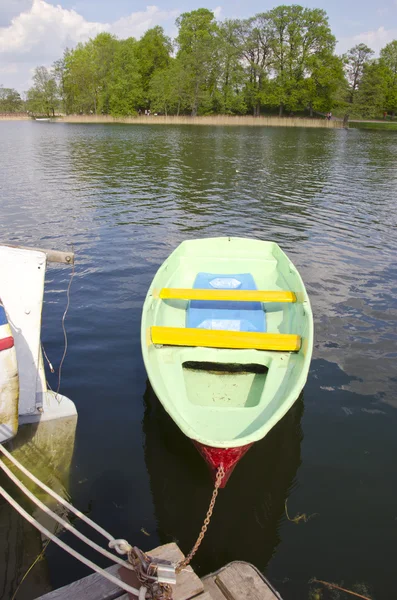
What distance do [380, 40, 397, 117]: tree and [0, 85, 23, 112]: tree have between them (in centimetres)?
11870

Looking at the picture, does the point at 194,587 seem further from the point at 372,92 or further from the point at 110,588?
the point at 372,92

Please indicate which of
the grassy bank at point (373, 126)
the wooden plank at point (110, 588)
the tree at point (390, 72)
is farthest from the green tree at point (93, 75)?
the wooden plank at point (110, 588)

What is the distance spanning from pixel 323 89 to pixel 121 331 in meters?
83.9

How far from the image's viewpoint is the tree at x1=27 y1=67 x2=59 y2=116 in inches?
4018

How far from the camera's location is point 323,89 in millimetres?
77625

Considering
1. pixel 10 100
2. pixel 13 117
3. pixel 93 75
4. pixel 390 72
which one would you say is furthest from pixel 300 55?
pixel 10 100

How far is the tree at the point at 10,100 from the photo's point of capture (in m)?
143

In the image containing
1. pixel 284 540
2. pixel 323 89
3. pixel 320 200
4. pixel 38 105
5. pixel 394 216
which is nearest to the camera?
pixel 284 540

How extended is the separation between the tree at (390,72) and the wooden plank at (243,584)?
291ft

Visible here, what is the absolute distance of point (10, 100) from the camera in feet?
483

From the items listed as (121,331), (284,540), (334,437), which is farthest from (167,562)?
(121,331)

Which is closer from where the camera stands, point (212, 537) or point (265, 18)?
point (212, 537)

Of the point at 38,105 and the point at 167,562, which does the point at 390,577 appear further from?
the point at 38,105

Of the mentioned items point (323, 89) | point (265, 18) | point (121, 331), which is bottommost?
point (121, 331)
